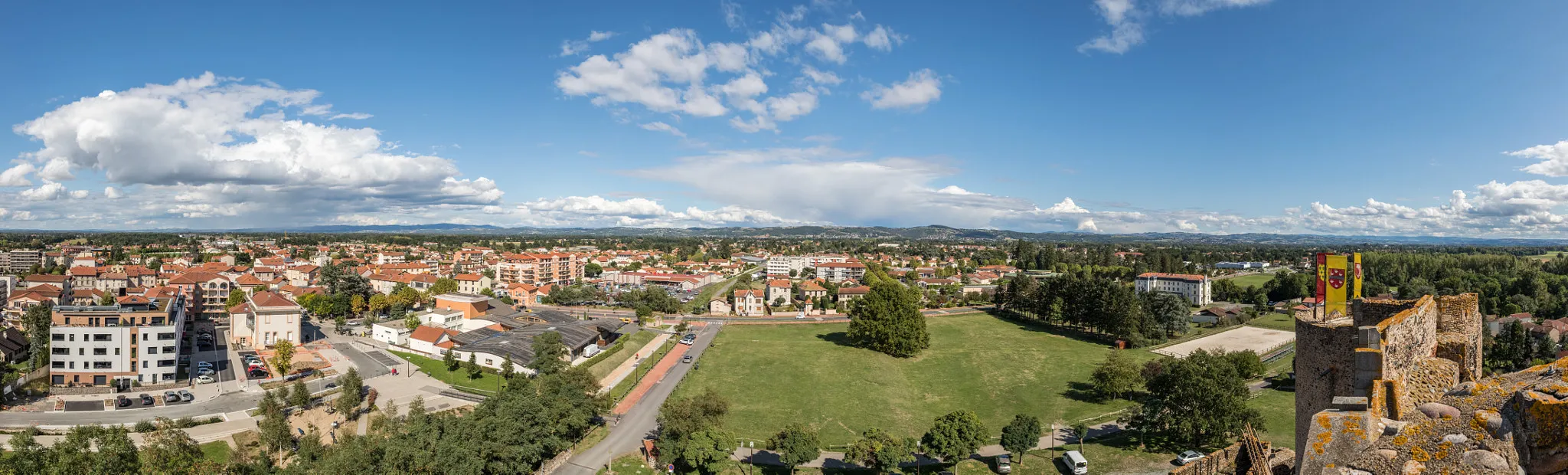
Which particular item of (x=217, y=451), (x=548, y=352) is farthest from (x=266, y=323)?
(x=548, y=352)

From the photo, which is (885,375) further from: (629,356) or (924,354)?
(629,356)

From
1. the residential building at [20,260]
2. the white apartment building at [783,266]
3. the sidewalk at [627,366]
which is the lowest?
the sidewalk at [627,366]

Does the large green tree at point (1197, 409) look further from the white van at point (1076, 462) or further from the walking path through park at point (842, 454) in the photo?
the white van at point (1076, 462)

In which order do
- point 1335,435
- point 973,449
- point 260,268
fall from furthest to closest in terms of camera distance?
point 260,268, point 973,449, point 1335,435

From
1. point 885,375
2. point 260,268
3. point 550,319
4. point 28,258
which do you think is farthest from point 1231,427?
point 28,258

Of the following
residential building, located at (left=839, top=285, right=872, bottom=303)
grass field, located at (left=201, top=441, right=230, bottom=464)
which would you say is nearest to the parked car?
grass field, located at (left=201, top=441, right=230, bottom=464)

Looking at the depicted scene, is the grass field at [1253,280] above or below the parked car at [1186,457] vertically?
above

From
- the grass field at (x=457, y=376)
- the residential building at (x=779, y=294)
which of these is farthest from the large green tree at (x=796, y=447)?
the residential building at (x=779, y=294)
